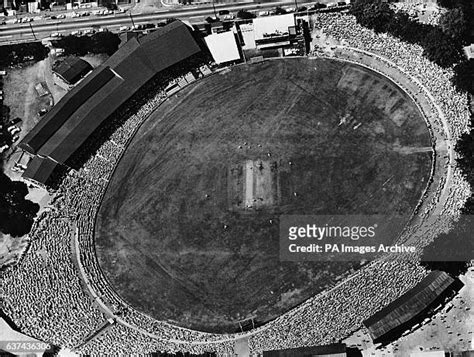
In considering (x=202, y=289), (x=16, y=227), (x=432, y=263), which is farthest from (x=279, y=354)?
(x=16, y=227)

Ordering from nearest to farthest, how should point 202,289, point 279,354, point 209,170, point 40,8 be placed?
1. point 279,354
2. point 202,289
3. point 209,170
4. point 40,8

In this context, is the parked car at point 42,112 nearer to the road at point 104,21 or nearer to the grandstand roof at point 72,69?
the grandstand roof at point 72,69

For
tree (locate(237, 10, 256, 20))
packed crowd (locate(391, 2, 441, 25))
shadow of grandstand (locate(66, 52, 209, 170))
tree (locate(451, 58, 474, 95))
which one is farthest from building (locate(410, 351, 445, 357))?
tree (locate(237, 10, 256, 20))

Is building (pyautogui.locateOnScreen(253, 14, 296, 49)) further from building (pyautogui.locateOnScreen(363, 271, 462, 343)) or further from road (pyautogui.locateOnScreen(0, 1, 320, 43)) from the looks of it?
building (pyautogui.locateOnScreen(363, 271, 462, 343))

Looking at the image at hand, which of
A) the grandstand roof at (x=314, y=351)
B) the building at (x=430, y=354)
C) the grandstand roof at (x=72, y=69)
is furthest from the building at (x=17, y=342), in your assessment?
the building at (x=430, y=354)

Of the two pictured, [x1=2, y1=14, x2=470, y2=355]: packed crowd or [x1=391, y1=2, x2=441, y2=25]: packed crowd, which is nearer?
[x1=2, y1=14, x2=470, y2=355]: packed crowd

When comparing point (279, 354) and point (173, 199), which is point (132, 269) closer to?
point (173, 199)
